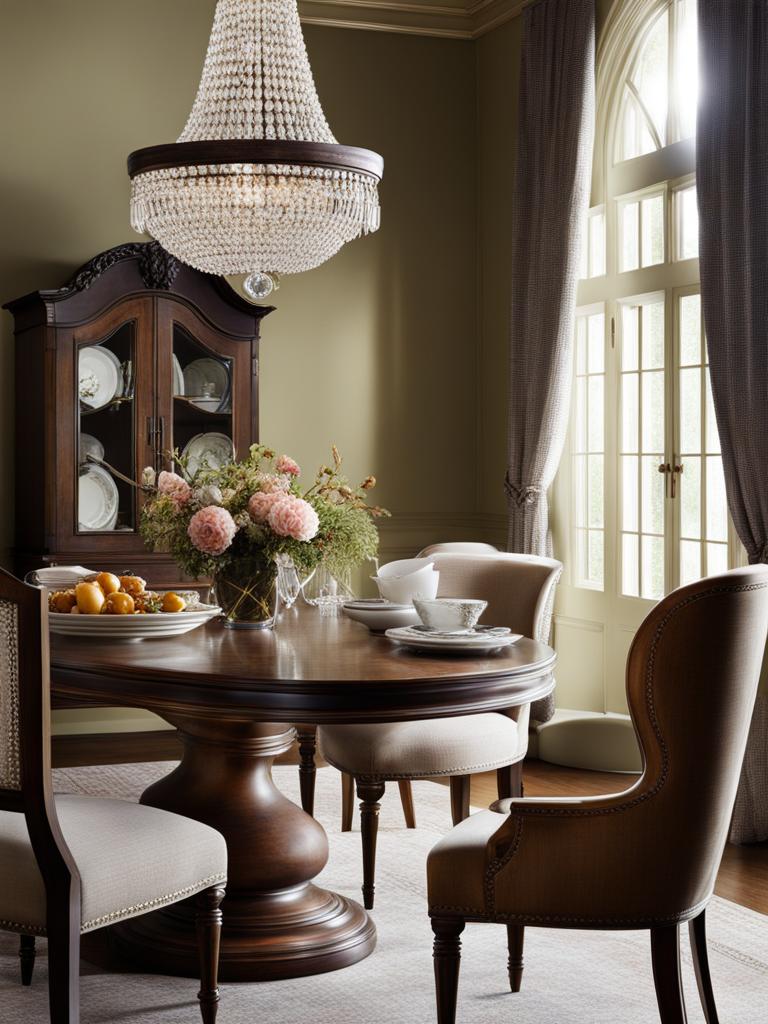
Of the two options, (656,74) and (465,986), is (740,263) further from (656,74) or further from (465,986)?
(465,986)

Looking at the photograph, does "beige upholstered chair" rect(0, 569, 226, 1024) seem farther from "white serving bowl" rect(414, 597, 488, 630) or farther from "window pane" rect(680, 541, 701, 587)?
"window pane" rect(680, 541, 701, 587)

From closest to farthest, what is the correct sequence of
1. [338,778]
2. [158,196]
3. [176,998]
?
[176,998], [158,196], [338,778]

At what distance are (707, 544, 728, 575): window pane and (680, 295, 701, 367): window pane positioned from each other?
656mm

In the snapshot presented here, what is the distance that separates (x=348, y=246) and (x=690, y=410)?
1974mm

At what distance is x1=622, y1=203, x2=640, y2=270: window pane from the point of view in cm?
497

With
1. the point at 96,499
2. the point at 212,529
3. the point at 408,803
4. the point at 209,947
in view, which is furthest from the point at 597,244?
the point at 209,947

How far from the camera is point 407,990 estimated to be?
276cm

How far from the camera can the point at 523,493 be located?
535 centimetres

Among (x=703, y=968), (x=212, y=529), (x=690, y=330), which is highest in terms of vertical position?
(x=690, y=330)

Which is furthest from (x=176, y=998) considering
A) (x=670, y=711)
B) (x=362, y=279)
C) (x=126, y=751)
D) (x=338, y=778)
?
(x=362, y=279)

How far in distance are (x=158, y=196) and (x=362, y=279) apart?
91.0 inches

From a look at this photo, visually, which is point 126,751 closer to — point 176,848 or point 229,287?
point 229,287

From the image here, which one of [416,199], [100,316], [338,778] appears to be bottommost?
[338,778]

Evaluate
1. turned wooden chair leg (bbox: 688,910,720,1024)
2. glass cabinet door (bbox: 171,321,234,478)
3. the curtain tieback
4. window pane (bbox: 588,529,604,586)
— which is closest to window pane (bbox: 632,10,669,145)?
the curtain tieback
